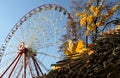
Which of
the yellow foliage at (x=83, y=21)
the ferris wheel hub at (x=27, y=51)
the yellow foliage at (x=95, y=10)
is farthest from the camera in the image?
the ferris wheel hub at (x=27, y=51)

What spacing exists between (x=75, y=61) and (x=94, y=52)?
197 millimetres

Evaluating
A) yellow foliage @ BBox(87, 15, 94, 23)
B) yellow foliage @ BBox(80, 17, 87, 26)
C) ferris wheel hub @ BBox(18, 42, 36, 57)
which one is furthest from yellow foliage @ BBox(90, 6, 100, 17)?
ferris wheel hub @ BBox(18, 42, 36, 57)

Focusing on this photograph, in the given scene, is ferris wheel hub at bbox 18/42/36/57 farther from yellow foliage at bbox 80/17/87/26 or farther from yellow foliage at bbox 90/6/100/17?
yellow foliage at bbox 90/6/100/17

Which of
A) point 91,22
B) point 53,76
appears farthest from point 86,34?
point 53,76

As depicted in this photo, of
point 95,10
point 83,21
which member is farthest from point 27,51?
point 95,10

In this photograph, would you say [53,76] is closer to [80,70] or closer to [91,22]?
[80,70]

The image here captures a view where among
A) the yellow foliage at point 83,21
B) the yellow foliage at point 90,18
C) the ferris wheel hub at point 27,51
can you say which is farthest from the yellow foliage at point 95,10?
the ferris wheel hub at point 27,51

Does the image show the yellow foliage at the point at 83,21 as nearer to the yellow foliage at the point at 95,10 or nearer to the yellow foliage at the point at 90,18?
the yellow foliage at the point at 90,18

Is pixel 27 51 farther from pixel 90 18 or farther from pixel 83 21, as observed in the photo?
pixel 90 18

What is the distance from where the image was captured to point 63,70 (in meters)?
3.15

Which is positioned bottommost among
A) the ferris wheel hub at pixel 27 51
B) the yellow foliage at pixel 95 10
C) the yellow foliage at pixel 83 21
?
the ferris wheel hub at pixel 27 51

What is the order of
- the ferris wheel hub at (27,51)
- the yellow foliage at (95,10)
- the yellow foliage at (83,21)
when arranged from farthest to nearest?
the ferris wheel hub at (27,51)
the yellow foliage at (83,21)
the yellow foliage at (95,10)

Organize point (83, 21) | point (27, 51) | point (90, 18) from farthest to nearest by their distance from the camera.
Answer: point (27, 51) → point (83, 21) → point (90, 18)

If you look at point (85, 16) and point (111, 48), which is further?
point (85, 16)
